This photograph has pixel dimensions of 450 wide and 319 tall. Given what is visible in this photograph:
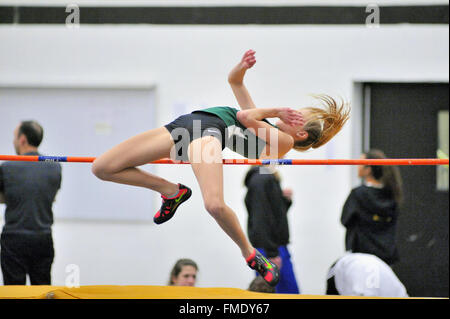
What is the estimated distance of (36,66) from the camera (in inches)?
183

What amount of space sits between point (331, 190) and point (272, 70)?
0.87 meters

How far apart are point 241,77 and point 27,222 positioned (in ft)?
4.03

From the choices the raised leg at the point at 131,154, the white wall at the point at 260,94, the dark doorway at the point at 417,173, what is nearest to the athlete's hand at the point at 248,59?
the raised leg at the point at 131,154

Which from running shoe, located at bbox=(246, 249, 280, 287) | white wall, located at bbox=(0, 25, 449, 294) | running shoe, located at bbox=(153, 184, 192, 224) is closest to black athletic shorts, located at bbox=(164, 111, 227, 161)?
running shoe, located at bbox=(153, 184, 192, 224)

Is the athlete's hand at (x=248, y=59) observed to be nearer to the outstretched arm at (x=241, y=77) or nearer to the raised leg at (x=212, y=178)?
the outstretched arm at (x=241, y=77)

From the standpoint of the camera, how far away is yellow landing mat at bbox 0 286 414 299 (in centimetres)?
255

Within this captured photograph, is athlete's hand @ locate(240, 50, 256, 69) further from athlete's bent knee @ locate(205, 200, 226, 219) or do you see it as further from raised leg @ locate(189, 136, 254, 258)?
athlete's bent knee @ locate(205, 200, 226, 219)

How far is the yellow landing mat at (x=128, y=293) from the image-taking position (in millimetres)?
2547

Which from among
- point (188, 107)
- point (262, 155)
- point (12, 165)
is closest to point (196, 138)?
point (262, 155)

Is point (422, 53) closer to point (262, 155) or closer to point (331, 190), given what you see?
point (331, 190)

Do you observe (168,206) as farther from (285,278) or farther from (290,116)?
(285,278)

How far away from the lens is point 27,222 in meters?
3.20

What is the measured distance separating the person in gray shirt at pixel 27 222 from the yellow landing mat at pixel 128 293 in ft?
1.38

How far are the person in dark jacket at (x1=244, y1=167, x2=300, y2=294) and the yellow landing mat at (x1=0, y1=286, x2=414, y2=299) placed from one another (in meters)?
0.80
